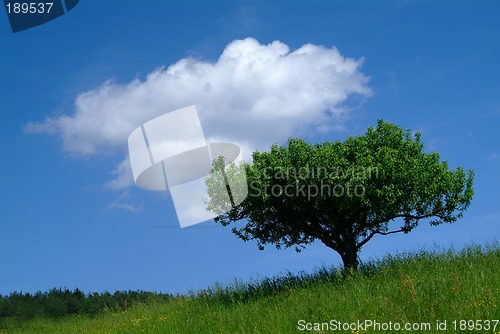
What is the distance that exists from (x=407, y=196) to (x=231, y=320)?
10.2 metres

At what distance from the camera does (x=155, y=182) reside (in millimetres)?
21594

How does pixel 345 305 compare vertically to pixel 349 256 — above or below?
below

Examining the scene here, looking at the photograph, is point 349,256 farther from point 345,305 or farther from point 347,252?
point 345,305

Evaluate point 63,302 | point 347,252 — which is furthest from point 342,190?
point 63,302

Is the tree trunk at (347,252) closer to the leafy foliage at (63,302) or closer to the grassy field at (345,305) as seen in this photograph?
the grassy field at (345,305)

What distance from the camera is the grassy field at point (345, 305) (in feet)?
48.8

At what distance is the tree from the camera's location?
23.4m

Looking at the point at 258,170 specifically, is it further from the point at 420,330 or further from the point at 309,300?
the point at 420,330

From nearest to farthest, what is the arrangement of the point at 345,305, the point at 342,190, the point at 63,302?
the point at 345,305
the point at 342,190
the point at 63,302

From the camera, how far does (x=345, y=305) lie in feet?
59.2

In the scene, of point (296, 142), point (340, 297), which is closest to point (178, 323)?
point (340, 297)

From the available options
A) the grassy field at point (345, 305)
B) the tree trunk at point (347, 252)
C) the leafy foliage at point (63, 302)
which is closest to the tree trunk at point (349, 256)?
the tree trunk at point (347, 252)

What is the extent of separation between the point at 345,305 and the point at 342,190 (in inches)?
251

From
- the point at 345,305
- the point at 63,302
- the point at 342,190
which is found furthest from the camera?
the point at 63,302
